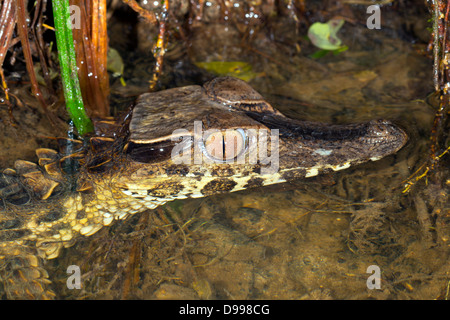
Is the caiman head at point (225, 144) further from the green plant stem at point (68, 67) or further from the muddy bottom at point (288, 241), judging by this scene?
the green plant stem at point (68, 67)

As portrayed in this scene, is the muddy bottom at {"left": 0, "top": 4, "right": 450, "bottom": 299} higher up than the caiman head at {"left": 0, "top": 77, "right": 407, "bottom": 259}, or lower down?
lower down

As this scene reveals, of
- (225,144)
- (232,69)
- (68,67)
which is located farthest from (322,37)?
(68,67)

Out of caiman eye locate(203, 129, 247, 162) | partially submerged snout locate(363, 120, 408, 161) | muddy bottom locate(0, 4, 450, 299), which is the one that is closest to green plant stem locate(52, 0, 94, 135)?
muddy bottom locate(0, 4, 450, 299)

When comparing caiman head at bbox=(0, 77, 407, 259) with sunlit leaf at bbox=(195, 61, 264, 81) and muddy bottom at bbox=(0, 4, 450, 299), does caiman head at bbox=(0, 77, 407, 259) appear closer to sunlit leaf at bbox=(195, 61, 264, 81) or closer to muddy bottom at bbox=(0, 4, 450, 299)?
muddy bottom at bbox=(0, 4, 450, 299)

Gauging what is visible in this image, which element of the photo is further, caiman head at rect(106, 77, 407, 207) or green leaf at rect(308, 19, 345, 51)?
green leaf at rect(308, 19, 345, 51)

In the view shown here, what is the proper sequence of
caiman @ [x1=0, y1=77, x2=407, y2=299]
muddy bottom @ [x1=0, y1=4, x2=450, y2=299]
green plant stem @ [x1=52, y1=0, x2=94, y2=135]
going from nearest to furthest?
1. muddy bottom @ [x1=0, y1=4, x2=450, y2=299]
2. caiman @ [x1=0, y1=77, x2=407, y2=299]
3. green plant stem @ [x1=52, y1=0, x2=94, y2=135]

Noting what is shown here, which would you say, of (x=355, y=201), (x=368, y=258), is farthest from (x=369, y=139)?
(x=368, y=258)
